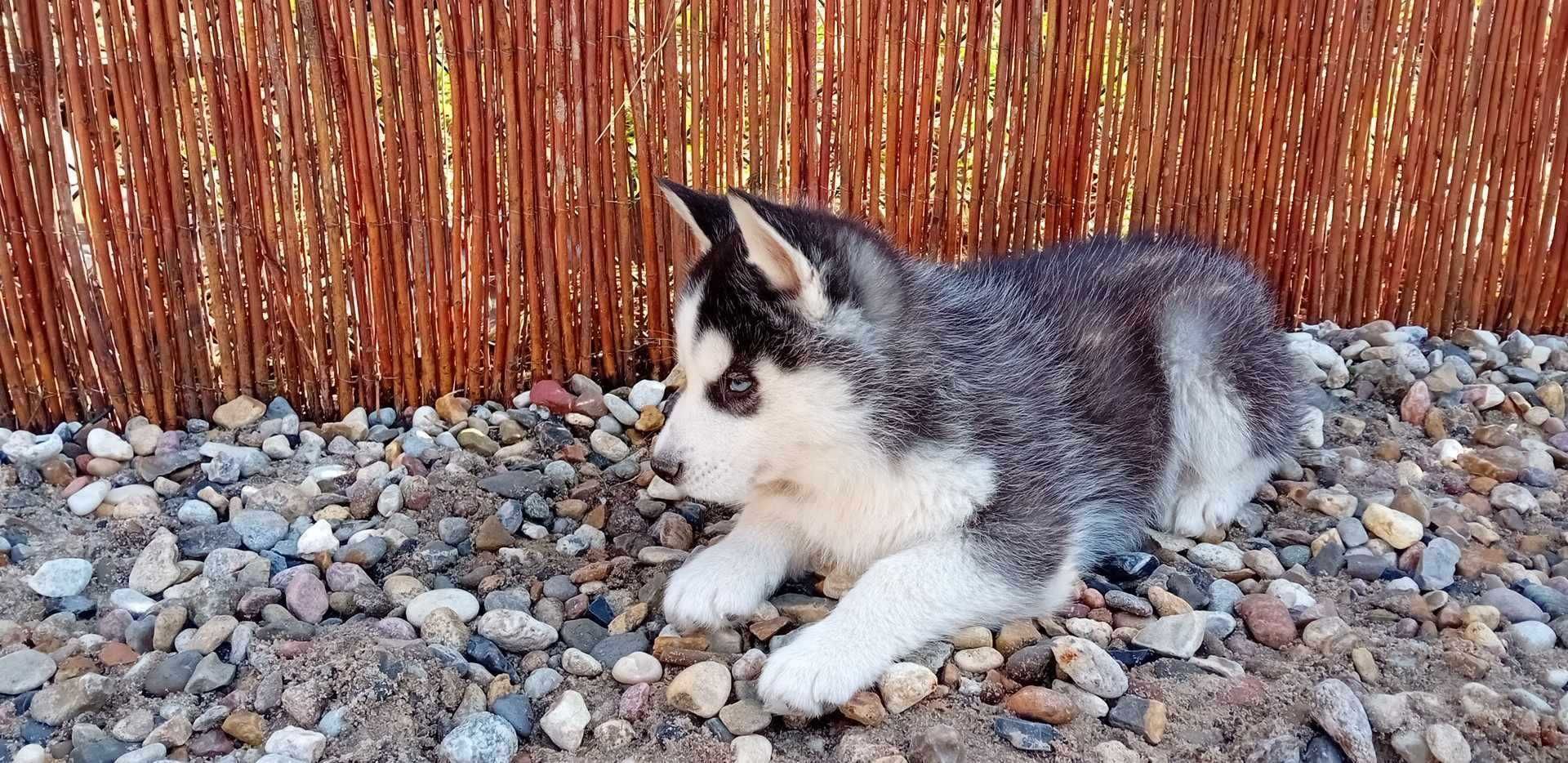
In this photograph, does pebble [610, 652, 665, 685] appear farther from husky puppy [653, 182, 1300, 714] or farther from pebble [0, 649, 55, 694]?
pebble [0, 649, 55, 694]

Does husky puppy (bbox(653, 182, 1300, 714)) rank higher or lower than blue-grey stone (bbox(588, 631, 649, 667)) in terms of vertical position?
higher

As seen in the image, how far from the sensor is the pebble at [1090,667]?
2666mm

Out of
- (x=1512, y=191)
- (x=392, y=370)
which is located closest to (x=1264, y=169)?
(x=1512, y=191)

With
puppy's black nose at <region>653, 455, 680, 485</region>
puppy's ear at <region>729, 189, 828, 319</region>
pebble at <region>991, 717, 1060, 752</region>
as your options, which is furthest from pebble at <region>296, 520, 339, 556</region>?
pebble at <region>991, 717, 1060, 752</region>

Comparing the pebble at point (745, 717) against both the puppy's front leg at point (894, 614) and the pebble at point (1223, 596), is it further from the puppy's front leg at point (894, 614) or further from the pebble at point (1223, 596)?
the pebble at point (1223, 596)

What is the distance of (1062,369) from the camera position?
3.38m

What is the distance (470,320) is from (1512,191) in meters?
4.30

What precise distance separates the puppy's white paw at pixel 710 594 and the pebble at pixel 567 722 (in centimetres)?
39

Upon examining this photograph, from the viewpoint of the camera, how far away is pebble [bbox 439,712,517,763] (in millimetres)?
2455

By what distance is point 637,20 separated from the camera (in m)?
3.98

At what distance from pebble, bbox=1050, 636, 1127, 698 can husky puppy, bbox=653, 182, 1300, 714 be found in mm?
233

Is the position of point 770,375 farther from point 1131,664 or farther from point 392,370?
point 392,370

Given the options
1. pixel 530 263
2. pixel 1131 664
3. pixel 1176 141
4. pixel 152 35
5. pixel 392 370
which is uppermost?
pixel 152 35

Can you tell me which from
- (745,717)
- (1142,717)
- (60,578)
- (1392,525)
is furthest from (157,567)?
(1392,525)
